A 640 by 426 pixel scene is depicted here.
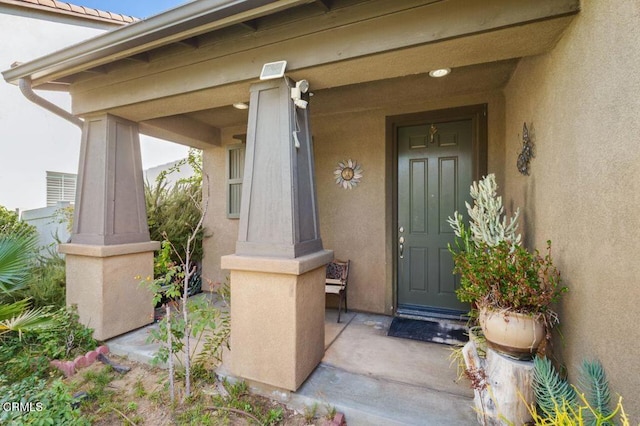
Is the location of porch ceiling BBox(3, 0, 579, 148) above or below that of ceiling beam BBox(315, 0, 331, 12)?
below

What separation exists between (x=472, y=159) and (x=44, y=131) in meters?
8.89

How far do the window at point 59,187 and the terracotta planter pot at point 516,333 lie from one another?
829 cm

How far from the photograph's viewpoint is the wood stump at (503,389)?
1.60 m

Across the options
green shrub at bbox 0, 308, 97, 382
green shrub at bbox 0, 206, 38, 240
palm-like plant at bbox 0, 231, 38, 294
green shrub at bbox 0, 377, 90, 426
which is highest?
green shrub at bbox 0, 206, 38, 240

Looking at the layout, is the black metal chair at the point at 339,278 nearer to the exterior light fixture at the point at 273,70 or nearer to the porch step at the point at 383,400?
the porch step at the point at 383,400

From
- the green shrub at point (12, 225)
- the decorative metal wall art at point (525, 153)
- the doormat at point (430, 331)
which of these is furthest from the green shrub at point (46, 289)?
the decorative metal wall art at point (525, 153)

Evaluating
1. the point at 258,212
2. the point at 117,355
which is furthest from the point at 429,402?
the point at 117,355

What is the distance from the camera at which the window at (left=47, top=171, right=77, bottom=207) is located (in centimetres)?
665

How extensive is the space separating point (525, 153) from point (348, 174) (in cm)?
194

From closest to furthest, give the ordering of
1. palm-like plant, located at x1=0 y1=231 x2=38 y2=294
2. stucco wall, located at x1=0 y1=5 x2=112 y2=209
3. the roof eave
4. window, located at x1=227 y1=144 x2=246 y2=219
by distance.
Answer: the roof eave < palm-like plant, located at x1=0 y1=231 x2=38 y2=294 < window, located at x1=227 y1=144 x2=246 y2=219 < stucco wall, located at x1=0 y1=5 x2=112 y2=209

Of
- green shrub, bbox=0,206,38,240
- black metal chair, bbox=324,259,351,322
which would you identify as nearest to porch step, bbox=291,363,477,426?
black metal chair, bbox=324,259,351,322

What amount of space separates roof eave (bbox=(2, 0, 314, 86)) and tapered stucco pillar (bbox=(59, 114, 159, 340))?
23.2 inches

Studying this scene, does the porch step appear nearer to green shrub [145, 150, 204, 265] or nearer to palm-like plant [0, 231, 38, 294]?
palm-like plant [0, 231, 38, 294]

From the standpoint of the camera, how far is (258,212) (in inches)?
87.5
